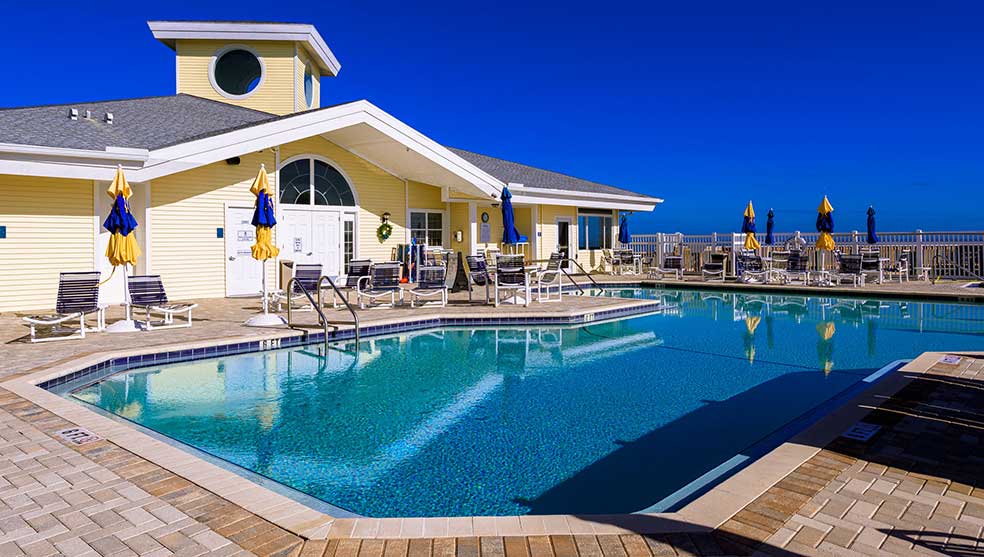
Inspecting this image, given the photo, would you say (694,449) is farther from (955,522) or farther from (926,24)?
(926,24)

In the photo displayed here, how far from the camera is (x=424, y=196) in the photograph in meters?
17.3

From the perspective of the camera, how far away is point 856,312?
12328mm

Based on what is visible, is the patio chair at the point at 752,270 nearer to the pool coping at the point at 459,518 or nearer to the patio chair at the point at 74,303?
the pool coping at the point at 459,518

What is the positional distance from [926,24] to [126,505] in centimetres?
3199

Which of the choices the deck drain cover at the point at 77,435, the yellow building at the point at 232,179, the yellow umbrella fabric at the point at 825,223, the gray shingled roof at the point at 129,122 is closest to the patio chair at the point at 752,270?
the yellow umbrella fabric at the point at 825,223

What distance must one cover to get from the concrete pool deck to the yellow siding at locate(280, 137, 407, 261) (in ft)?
38.1

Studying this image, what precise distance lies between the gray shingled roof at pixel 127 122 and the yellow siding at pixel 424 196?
4.12 m

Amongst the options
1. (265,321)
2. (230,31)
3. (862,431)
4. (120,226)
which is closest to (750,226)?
(265,321)

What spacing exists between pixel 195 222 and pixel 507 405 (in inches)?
370

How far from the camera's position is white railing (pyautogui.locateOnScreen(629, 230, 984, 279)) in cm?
1722

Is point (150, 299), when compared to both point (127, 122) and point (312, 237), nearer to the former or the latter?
point (127, 122)

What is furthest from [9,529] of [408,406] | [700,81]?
[700,81]

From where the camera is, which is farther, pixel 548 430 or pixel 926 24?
pixel 926 24

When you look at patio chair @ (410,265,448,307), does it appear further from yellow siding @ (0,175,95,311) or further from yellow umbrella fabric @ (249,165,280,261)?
yellow siding @ (0,175,95,311)
